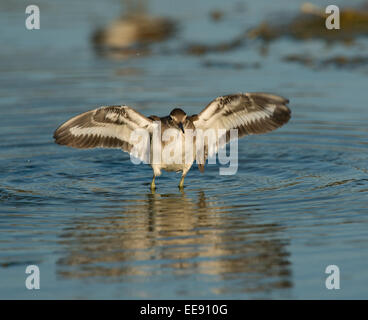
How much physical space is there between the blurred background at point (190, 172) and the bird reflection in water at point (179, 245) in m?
0.02

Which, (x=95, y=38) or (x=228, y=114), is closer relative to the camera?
Answer: (x=228, y=114)

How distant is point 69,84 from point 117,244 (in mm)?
7910

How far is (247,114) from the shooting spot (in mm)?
10375

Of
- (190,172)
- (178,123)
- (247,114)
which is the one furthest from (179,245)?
(190,172)

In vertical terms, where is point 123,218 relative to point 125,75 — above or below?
below

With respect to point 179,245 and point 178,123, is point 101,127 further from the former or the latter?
point 179,245

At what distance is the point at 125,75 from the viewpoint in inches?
631

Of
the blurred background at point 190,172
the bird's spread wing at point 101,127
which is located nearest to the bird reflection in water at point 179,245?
the blurred background at point 190,172

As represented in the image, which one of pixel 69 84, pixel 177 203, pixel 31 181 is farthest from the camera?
pixel 69 84

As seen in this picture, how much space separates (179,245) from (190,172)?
129 inches

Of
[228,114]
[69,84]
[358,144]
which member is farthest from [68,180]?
[69,84]

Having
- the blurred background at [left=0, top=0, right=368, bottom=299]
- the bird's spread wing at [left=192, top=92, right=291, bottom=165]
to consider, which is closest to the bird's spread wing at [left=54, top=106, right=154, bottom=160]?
the blurred background at [left=0, top=0, right=368, bottom=299]

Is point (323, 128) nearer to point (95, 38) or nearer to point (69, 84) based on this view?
point (69, 84)
